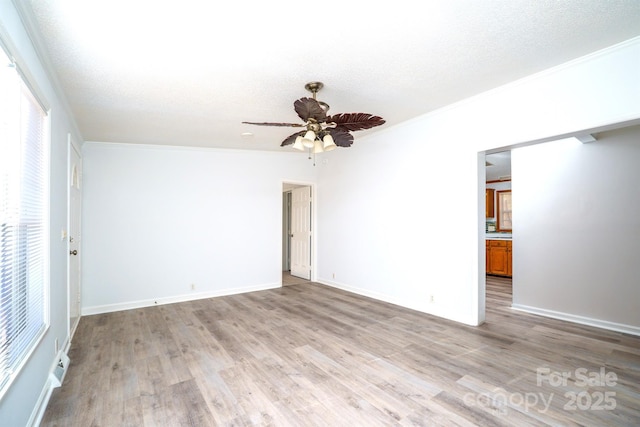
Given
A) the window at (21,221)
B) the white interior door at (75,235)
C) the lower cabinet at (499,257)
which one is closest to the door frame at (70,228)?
the white interior door at (75,235)

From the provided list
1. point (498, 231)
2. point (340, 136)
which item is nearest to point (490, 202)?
point (498, 231)

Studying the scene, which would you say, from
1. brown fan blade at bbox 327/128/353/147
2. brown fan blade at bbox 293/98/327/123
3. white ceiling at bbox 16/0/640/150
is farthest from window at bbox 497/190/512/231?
brown fan blade at bbox 293/98/327/123

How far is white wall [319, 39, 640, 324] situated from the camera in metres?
2.73

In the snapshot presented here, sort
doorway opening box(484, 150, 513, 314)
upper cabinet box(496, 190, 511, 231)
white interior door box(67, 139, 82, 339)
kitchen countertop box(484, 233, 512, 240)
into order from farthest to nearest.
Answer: upper cabinet box(496, 190, 511, 231) → kitchen countertop box(484, 233, 512, 240) → doorway opening box(484, 150, 513, 314) → white interior door box(67, 139, 82, 339)

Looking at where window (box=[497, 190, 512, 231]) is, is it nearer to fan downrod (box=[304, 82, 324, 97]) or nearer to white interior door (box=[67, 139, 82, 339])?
fan downrod (box=[304, 82, 324, 97])

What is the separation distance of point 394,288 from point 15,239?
4.30 m

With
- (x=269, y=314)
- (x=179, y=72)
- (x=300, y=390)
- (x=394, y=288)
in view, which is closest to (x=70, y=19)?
(x=179, y=72)

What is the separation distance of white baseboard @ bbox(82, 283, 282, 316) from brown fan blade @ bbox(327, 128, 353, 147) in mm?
3775

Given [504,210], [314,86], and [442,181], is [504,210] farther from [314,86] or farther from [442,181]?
[314,86]

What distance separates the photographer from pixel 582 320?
12.9 ft

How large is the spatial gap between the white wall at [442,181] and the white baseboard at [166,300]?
1.56m

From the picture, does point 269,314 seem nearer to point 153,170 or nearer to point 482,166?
point 153,170

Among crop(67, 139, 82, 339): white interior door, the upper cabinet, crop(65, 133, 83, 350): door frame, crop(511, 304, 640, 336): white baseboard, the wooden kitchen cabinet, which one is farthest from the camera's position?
the wooden kitchen cabinet

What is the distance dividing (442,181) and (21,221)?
4.12 metres
